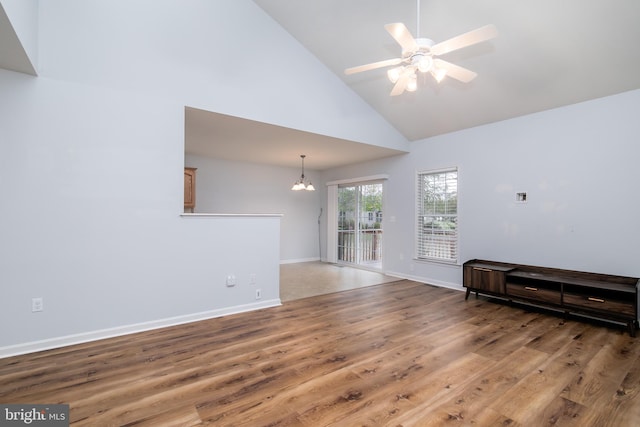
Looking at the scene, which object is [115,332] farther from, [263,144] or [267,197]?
[267,197]

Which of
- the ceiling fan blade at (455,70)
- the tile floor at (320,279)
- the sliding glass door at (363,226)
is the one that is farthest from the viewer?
the sliding glass door at (363,226)

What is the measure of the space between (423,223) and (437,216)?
31cm

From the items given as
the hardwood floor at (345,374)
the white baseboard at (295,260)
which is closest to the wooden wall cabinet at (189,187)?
the hardwood floor at (345,374)

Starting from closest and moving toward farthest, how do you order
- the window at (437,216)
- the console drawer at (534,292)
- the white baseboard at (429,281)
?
the console drawer at (534,292) → the white baseboard at (429,281) → the window at (437,216)

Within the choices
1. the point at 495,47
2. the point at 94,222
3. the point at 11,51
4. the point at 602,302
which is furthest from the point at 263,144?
the point at 602,302

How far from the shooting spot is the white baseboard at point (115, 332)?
2580 millimetres

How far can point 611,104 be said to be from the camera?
3.53m

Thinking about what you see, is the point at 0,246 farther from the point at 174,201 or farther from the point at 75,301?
the point at 174,201

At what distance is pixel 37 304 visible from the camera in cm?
265

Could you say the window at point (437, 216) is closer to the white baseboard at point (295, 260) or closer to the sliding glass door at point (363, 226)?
the sliding glass door at point (363, 226)

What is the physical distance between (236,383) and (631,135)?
193 inches

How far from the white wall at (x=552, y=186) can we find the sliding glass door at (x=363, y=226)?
1.50m

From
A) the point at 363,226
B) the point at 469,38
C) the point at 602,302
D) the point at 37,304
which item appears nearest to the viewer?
the point at 469,38

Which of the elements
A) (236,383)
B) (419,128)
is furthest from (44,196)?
(419,128)
